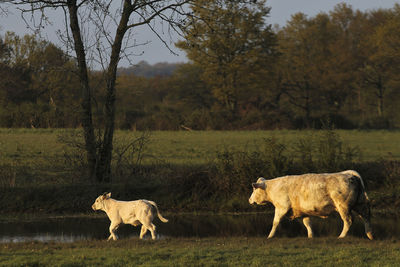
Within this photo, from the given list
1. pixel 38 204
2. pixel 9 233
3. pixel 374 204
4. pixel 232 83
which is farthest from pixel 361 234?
pixel 232 83

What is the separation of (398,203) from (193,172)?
294 inches

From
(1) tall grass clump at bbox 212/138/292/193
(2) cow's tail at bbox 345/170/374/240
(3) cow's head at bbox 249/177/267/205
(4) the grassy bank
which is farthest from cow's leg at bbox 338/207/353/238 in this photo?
(1) tall grass clump at bbox 212/138/292/193

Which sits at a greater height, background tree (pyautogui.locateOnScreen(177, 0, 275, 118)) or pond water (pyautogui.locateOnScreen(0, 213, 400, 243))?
background tree (pyautogui.locateOnScreen(177, 0, 275, 118))

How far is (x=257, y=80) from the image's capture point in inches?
2366

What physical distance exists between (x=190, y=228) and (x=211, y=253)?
583cm

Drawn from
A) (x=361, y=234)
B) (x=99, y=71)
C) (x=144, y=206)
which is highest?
(x=99, y=71)

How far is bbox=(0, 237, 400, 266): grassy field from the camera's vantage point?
31.6 feet

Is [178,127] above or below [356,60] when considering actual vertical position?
below

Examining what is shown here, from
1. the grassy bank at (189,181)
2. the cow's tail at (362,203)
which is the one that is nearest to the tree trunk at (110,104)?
the grassy bank at (189,181)

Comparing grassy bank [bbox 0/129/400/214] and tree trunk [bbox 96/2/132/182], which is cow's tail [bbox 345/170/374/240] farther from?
tree trunk [bbox 96/2/132/182]

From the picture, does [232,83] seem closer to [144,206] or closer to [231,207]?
[231,207]

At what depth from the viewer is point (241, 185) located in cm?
1988

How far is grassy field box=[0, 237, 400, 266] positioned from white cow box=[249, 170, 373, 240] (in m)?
1.06

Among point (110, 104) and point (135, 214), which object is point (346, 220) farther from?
point (110, 104)
